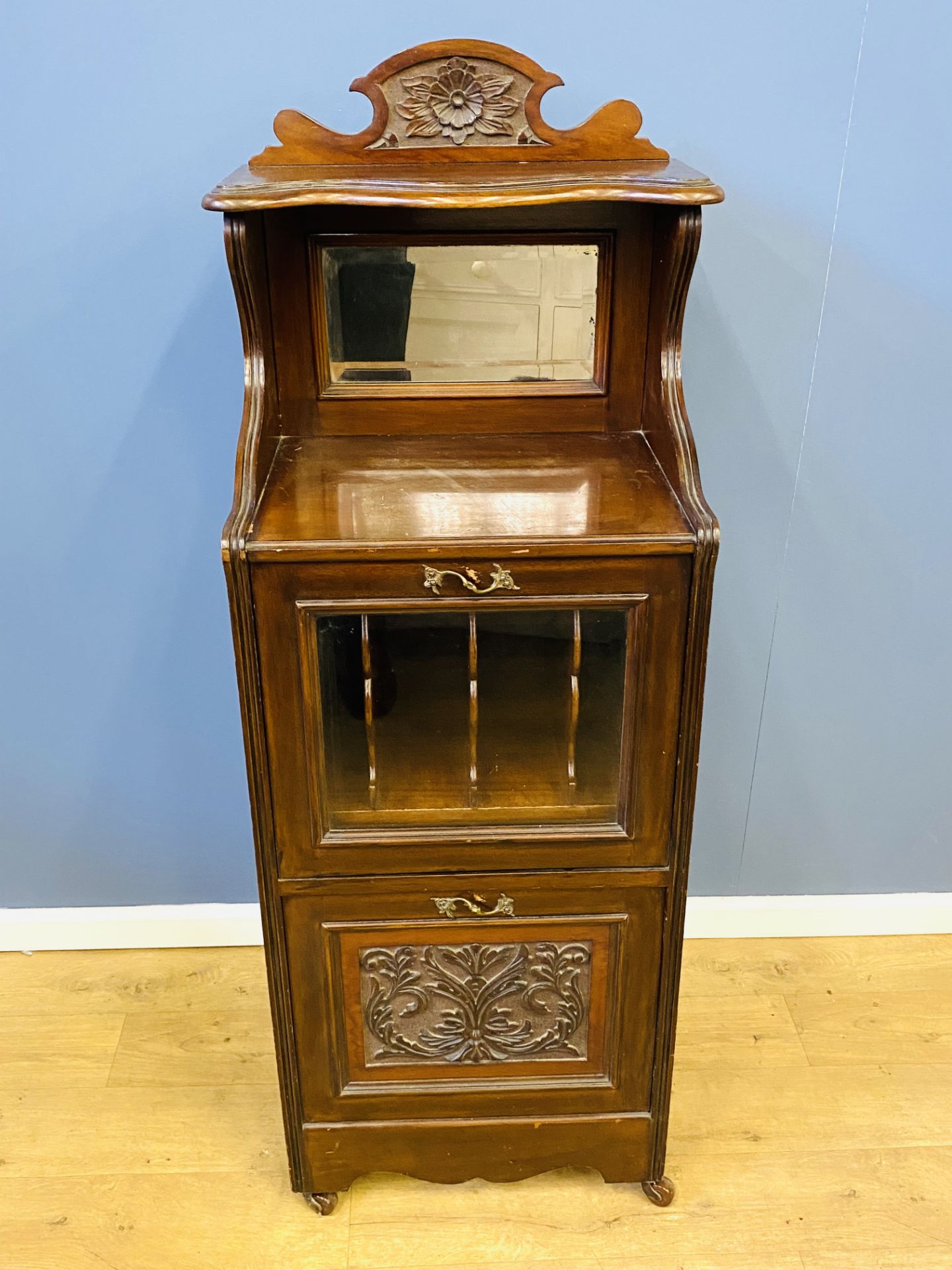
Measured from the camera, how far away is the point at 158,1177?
162 cm

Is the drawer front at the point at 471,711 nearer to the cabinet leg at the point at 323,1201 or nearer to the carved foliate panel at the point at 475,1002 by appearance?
the carved foliate panel at the point at 475,1002

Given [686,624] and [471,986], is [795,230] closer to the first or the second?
[686,624]

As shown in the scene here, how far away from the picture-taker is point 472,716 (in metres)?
1.27

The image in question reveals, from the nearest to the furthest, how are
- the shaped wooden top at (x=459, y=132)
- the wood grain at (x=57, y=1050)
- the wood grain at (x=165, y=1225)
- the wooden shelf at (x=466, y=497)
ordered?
the wooden shelf at (x=466, y=497) < the shaped wooden top at (x=459, y=132) < the wood grain at (x=165, y=1225) < the wood grain at (x=57, y=1050)

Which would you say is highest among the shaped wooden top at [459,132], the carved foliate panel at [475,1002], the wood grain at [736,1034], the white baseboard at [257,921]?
the shaped wooden top at [459,132]

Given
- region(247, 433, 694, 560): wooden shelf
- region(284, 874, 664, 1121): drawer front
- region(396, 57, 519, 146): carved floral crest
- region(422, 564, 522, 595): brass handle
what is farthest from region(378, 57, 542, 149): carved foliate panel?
region(284, 874, 664, 1121): drawer front

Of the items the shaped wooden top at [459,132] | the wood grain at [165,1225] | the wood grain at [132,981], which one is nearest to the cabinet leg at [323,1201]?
the wood grain at [165,1225]

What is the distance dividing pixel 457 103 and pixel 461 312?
9.3 inches

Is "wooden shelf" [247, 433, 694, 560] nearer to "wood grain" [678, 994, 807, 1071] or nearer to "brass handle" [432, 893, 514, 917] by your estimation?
"brass handle" [432, 893, 514, 917]

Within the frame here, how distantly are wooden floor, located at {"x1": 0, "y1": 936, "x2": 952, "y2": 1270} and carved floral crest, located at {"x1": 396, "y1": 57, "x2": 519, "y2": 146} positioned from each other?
1406 millimetres

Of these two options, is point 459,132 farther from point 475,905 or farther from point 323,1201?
point 323,1201

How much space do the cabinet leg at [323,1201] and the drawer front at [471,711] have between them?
0.56 meters

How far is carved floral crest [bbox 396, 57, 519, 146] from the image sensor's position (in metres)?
1.29

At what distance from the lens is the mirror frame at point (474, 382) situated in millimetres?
1338
